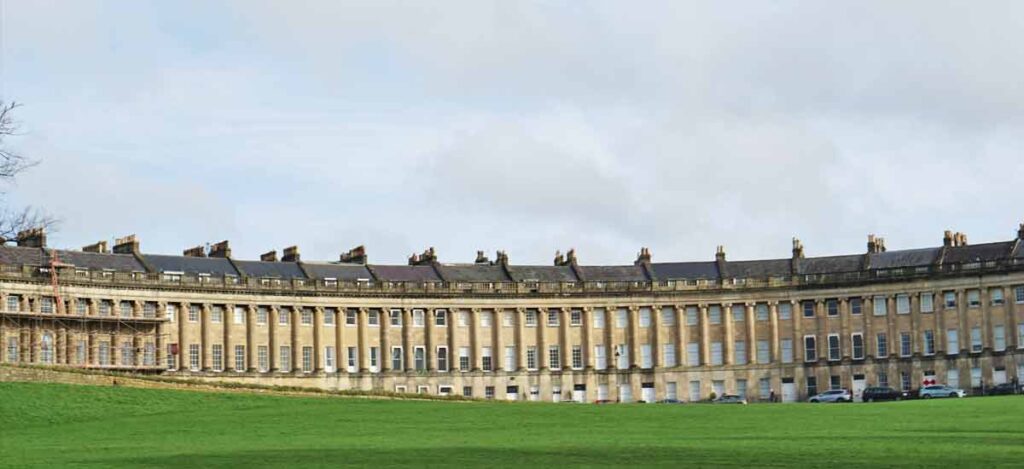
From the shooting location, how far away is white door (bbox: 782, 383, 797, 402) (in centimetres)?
12900

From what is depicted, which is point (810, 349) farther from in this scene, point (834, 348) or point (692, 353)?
point (692, 353)

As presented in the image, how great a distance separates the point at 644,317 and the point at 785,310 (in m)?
9.81

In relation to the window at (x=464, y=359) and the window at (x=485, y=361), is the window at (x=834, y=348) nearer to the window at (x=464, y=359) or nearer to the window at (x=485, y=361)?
the window at (x=485, y=361)

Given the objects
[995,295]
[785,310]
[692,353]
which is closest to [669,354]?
[692,353]

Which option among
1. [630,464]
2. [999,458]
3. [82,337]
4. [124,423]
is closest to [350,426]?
[124,423]

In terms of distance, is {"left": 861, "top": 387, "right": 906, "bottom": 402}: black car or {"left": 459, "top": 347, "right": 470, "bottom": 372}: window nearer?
{"left": 861, "top": 387, "right": 906, "bottom": 402}: black car

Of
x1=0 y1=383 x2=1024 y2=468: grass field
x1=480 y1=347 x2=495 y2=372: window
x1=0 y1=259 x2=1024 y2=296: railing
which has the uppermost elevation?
x1=0 y1=259 x2=1024 y2=296: railing

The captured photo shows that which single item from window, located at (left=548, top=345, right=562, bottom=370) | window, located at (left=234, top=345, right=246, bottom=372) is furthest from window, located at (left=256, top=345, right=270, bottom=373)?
window, located at (left=548, top=345, right=562, bottom=370)

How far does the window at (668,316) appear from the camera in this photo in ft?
434

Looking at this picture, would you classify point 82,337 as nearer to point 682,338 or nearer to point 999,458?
point 682,338

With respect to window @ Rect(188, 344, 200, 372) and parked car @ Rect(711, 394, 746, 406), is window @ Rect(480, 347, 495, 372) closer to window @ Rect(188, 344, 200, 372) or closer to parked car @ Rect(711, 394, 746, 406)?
parked car @ Rect(711, 394, 746, 406)

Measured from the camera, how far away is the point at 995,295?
124625mm

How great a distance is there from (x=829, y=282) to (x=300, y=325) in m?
36.2

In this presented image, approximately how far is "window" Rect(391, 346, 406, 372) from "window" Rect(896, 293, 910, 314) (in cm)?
3374
